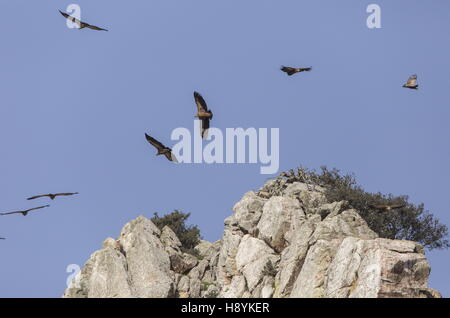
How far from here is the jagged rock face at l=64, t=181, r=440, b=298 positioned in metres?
48.2

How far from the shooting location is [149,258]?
2239 inches

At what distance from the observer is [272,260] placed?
55.4 meters

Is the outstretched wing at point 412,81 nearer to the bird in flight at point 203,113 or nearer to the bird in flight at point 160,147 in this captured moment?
the bird in flight at point 203,113

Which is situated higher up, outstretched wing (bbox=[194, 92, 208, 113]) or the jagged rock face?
outstretched wing (bbox=[194, 92, 208, 113])

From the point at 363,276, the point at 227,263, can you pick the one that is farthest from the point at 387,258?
the point at 227,263

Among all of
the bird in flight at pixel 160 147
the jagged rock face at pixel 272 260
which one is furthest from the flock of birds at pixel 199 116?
the jagged rock face at pixel 272 260

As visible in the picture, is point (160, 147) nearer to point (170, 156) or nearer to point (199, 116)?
point (170, 156)

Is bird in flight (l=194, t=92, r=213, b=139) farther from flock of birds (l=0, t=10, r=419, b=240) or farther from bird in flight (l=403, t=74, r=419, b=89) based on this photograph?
bird in flight (l=403, t=74, r=419, b=89)

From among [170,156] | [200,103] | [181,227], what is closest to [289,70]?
[200,103]

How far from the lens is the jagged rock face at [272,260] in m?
48.2

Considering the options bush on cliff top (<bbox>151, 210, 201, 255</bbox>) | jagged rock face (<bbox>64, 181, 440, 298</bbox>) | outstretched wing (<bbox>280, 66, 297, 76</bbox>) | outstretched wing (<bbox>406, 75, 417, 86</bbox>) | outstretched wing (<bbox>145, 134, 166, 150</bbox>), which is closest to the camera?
jagged rock face (<bbox>64, 181, 440, 298</bbox>)

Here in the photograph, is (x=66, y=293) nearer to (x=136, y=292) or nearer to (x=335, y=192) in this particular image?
(x=136, y=292)

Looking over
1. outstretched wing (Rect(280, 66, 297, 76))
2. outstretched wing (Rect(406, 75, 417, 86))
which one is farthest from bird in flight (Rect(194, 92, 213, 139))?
outstretched wing (Rect(406, 75, 417, 86))
